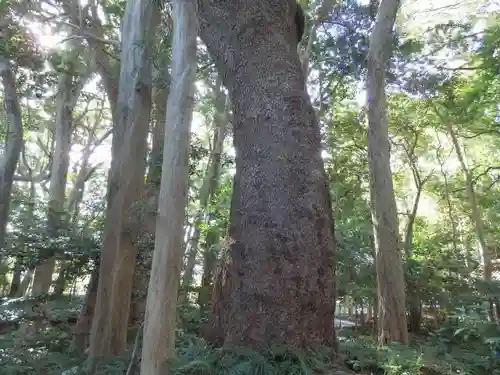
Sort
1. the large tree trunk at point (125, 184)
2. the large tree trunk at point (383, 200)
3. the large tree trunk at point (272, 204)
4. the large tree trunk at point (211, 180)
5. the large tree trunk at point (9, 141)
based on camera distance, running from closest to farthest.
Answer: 1. the large tree trunk at point (272, 204)
2. the large tree trunk at point (125, 184)
3. the large tree trunk at point (383, 200)
4. the large tree trunk at point (9, 141)
5. the large tree trunk at point (211, 180)

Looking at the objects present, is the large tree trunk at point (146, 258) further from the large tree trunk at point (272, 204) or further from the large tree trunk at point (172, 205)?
the large tree trunk at point (172, 205)

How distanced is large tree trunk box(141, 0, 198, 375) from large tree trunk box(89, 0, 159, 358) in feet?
4.25

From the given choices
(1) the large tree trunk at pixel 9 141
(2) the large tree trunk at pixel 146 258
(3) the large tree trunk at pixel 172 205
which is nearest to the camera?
(3) the large tree trunk at pixel 172 205

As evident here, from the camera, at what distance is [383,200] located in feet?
23.2

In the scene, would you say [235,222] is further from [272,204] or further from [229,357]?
[229,357]

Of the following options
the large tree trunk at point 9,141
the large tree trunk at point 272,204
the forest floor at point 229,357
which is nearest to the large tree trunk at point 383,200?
the forest floor at point 229,357

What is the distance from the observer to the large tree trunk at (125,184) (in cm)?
486

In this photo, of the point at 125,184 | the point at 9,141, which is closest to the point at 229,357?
the point at 125,184

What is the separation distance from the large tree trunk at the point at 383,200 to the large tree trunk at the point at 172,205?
14.1ft

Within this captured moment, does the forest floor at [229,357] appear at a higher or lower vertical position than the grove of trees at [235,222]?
lower

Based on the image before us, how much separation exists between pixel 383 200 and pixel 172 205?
464 centimetres

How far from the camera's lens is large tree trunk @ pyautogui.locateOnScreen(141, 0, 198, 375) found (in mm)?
3199

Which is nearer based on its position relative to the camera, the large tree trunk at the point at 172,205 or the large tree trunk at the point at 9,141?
the large tree trunk at the point at 172,205

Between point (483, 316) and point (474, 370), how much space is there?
4.20 feet
